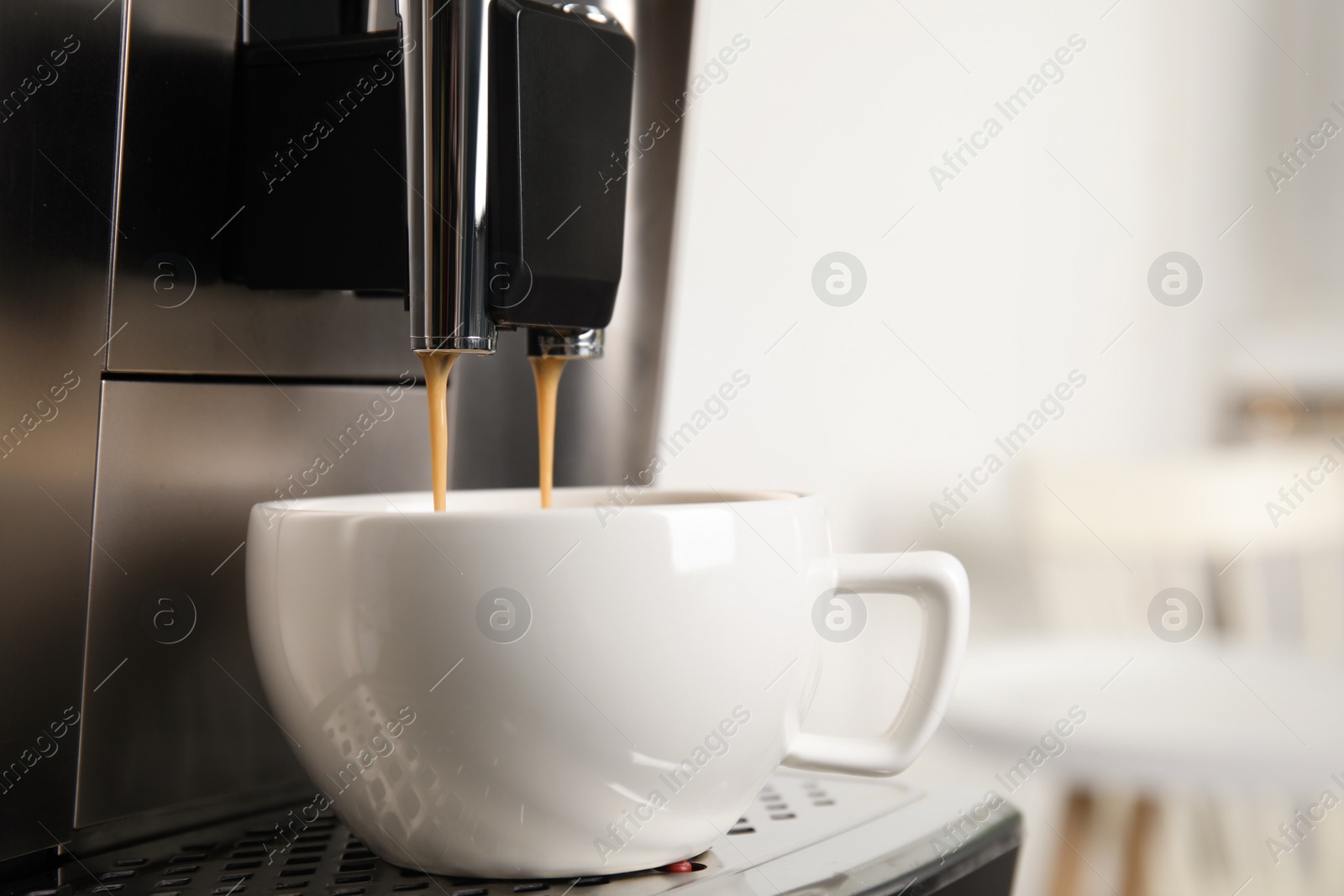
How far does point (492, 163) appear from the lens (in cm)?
24

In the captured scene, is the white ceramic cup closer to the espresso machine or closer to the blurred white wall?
the espresso machine

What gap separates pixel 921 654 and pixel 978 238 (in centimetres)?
67

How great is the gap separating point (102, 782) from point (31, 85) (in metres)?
0.15

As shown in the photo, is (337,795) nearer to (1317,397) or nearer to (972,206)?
(972,206)

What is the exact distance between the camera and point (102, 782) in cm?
25

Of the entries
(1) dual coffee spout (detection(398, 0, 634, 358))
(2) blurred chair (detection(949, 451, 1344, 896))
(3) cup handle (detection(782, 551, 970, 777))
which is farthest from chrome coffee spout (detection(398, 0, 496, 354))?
(2) blurred chair (detection(949, 451, 1344, 896))

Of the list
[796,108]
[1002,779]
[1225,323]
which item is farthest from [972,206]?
[1225,323]

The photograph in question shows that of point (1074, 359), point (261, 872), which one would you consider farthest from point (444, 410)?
point (1074, 359)

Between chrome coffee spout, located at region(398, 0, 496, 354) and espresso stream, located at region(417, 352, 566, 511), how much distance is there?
12mm

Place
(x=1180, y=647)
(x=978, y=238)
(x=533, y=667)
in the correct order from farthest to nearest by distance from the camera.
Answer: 1. (x=1180, y=647)
2. (x=978, y=238)
3. (x=533, y=667)

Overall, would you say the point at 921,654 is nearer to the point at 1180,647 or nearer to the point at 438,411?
the point at 438,411

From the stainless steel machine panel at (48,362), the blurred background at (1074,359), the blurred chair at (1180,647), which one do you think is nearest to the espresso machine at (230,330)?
the stainless steel machine panel at (48,362)

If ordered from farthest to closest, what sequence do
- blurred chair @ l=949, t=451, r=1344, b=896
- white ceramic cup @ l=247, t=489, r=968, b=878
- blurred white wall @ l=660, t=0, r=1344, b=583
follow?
1. blurred chair @ l=949, t=451, r=1344, b=896
2. blurred white wall @ l=660, t=0, r=1344, b=583
3. white ceramic cup @ l=247, t=489, r=968, b=878

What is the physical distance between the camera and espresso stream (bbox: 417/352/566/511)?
259 millimetres
